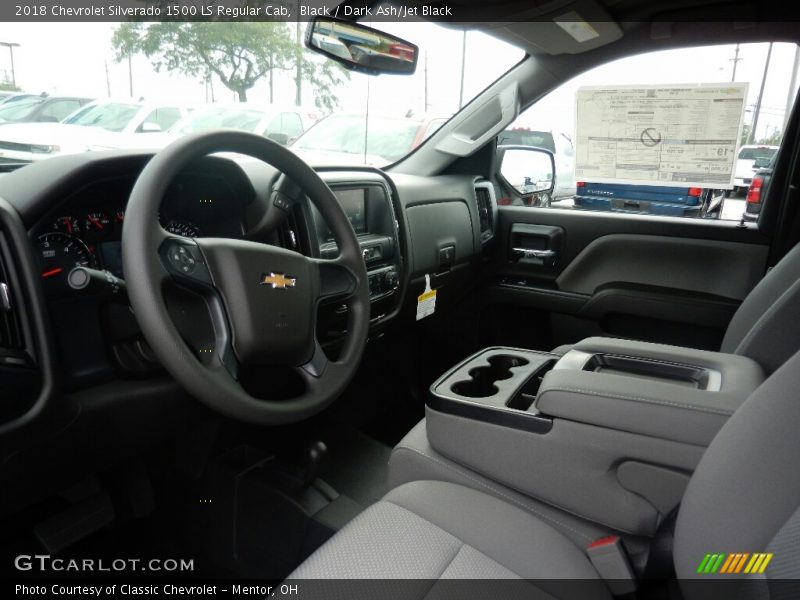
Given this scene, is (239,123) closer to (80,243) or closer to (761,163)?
(80,243)

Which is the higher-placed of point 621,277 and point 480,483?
point 621,277

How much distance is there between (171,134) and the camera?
1381 mm

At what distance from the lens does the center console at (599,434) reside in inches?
41.1

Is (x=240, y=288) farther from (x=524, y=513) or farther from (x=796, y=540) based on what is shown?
(x=796, y=540)

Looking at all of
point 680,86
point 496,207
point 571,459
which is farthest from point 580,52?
point 571,459

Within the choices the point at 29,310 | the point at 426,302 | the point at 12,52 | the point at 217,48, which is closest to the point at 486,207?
the point at 426,302

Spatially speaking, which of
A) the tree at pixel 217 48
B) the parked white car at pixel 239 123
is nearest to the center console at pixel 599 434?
the parked white car at pixel 239 123

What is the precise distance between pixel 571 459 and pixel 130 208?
84 cm

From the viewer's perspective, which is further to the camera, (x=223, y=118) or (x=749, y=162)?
(x=749, y=162)

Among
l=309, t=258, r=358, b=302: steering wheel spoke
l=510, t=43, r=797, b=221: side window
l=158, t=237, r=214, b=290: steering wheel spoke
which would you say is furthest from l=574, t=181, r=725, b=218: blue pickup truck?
l=158, t=237, r=214, b=290: steering wheel spoke

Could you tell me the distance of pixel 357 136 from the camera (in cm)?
220

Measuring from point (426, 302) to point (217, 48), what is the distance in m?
1.04

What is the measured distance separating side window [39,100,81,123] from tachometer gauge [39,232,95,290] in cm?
29
